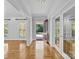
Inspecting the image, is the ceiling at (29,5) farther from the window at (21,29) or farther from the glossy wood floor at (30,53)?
the window at (21,29)

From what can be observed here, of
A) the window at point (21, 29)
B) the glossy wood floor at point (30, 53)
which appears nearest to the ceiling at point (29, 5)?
the glossy wood floor at point (30, 53)

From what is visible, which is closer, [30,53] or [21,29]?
[30,53]

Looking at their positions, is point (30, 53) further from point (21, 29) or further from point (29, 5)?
point (21, 29)

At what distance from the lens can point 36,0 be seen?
20.3 ft

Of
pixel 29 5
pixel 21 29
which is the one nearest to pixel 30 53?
pixel 29 5

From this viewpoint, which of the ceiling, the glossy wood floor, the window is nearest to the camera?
the ceiling

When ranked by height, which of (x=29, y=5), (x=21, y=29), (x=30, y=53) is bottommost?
(x=30, y=53)

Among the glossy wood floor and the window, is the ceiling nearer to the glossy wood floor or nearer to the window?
the glossy wood floor

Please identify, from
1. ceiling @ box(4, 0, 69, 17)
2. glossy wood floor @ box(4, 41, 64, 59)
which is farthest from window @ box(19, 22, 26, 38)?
ceiling @ box(4, 0, 69, 17)

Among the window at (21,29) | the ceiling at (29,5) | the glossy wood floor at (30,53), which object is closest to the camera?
the ceiling at (29,5)
